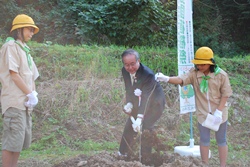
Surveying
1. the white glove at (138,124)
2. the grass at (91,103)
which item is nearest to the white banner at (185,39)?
the grass at (91,103)

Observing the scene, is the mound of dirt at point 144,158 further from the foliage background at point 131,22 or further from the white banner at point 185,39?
the foliage background at point 131,22

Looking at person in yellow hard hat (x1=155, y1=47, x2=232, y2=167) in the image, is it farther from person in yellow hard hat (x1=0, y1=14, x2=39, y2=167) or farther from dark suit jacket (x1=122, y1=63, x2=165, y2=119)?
person in yellow hard hat (x1=0, y1=14, x2=39, y2=167)

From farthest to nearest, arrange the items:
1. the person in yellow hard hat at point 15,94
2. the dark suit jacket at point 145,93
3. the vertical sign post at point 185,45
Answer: the vertical sign post at point 185,45 < the dark suit jacket at point 145,93 < the person in yellow hard hat at point 15,94

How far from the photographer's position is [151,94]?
4766 mm

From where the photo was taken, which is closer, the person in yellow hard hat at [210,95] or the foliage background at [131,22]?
the person in yellow hard hat at [210,95]

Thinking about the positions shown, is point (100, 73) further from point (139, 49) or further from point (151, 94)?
point (151, 94)

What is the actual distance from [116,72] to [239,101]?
276 cm

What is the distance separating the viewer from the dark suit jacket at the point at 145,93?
4676mm

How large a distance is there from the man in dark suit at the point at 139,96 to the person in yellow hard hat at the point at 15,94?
1200 millimetres

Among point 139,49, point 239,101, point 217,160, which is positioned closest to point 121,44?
point 139,49

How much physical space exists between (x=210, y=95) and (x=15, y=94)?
7.73 feet

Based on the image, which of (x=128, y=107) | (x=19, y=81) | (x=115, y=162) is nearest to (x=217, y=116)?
(x=128, y=107)

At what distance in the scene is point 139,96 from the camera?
473 centimetres

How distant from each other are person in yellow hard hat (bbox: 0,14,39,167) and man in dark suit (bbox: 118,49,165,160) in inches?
47.2
